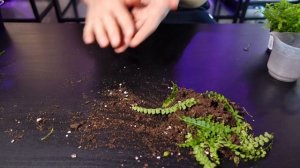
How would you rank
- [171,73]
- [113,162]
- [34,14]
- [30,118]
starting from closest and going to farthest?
[113,162] < [30,118] < [171,73] < [34,14]

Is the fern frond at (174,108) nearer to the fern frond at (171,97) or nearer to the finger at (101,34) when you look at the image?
the fern frond at (171,97)

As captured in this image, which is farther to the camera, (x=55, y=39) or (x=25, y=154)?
(x=55, y=39)

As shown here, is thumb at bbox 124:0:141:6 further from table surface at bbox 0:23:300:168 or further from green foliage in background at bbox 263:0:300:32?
green foliage in background at bbox 263:0:300:32

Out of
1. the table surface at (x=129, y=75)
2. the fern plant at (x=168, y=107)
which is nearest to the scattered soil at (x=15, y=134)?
the table surface at (x=129, y=75)

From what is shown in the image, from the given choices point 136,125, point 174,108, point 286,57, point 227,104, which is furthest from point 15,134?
point 286,57

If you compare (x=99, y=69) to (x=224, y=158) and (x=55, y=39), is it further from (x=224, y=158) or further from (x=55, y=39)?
(x=224, y=158)

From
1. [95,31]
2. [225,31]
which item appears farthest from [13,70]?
[225,31]

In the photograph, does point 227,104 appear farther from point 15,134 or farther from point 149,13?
point 15,134
